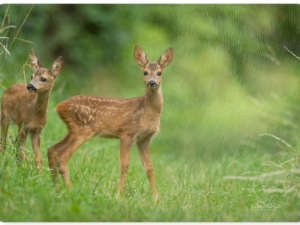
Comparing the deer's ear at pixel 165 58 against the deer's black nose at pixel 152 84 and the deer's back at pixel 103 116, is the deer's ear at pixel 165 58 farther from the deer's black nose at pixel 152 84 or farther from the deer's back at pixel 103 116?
the deer's back at pixel 103 116

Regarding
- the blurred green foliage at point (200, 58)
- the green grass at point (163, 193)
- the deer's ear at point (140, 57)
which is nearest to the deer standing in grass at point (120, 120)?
the deer's ear at point (140, 57)

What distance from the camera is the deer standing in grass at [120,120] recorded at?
515cm

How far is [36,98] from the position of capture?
18.1 feet

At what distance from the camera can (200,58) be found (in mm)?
5676

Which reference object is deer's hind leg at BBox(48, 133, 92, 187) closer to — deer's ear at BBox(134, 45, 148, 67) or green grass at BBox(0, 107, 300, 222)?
green grass at BBox(0, 107, 300, 222)

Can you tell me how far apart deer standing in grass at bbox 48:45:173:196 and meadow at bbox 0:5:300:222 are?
299 millimetres

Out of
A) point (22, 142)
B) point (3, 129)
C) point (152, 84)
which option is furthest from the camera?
Result: point (3, 129)

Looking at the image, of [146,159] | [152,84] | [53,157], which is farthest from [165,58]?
[53,157]

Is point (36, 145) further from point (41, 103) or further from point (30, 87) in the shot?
point (30, 87)

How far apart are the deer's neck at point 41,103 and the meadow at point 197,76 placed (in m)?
0.42

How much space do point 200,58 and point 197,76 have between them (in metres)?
0.22

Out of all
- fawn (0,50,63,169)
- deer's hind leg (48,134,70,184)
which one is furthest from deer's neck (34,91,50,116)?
deer's hind leg (48,134,70,184)

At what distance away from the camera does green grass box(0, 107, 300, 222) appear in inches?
171

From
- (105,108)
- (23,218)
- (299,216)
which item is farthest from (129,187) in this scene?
(299,216)
